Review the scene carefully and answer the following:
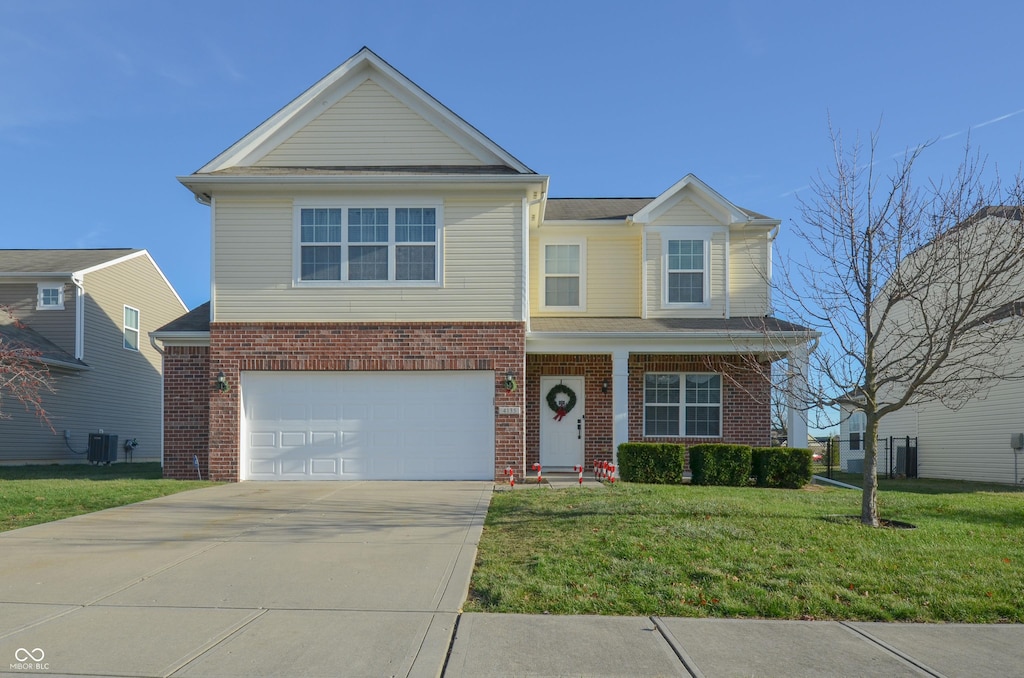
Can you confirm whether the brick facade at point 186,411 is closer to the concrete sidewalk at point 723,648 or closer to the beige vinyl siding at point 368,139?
the beige vinyl siding at point 368,139

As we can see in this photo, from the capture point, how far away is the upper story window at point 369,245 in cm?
1502

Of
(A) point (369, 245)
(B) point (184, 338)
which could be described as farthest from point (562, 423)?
(B) point (184, 338)

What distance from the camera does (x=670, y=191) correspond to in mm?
17203

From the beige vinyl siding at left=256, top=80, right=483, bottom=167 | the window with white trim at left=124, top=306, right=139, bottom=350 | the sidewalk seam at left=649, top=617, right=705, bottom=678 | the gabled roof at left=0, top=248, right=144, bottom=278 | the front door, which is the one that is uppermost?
the beige vinyl siding at left=256, top=80, right=483, bottom=167

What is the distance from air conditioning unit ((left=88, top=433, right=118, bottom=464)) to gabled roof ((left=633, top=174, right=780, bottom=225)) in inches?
612

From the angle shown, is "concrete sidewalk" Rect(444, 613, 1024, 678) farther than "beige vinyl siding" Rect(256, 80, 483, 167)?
No

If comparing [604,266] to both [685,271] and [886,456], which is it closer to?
[685,271]

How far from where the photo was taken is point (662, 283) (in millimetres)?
17484

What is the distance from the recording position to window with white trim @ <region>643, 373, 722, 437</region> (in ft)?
57.8

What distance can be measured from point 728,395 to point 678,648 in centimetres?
1274

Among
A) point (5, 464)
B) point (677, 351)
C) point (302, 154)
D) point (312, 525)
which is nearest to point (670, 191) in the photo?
point (677, 351)

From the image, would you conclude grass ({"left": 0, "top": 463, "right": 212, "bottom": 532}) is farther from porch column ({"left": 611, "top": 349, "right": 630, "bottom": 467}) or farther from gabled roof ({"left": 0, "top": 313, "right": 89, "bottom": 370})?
porch column ({"left": 611, "top": 349, "right": 630, "bottom": 467})

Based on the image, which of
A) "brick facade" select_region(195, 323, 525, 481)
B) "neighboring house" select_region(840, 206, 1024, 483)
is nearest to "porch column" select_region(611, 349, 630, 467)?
"brick facade" select_region(195, 323, 525, 481)

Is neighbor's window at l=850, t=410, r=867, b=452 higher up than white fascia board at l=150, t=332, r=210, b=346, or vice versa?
white fascia board at l=150, t=332, r=210, b=346
